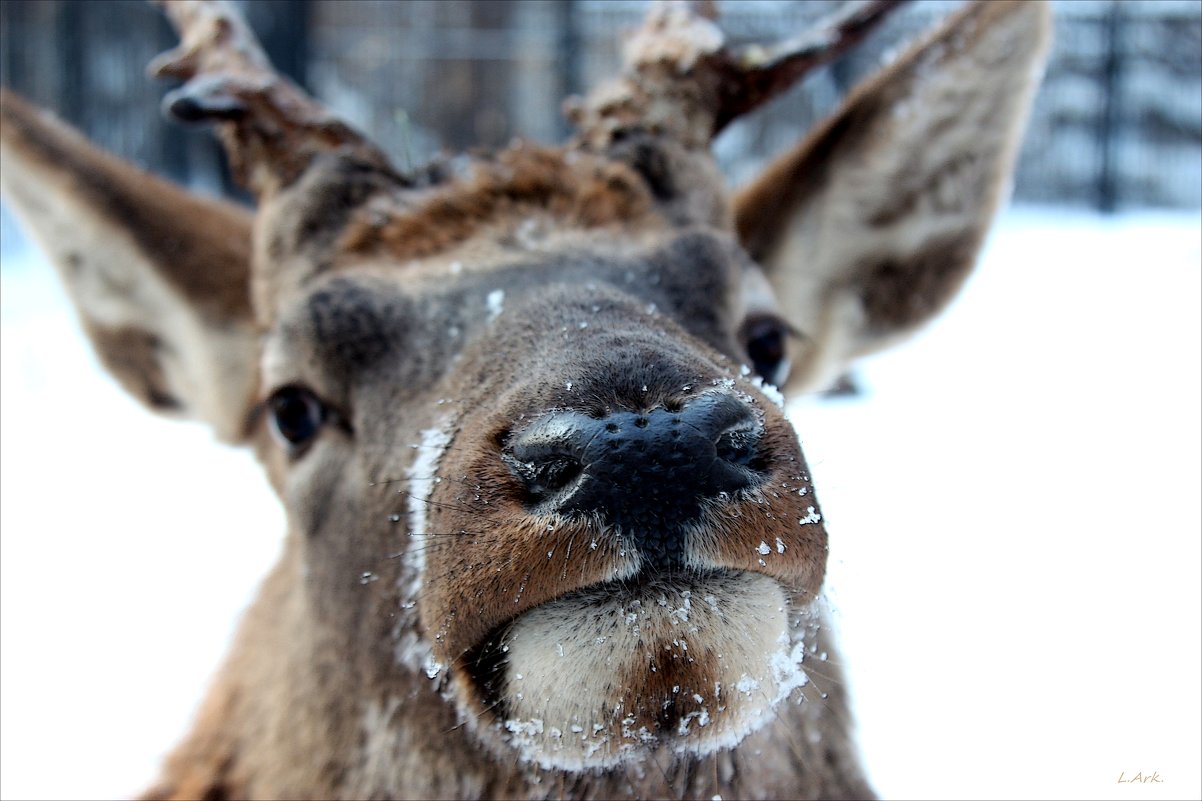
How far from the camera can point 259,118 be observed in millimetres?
3619

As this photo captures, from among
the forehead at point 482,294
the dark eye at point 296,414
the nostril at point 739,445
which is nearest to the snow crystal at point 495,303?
the forehead at point 482,294

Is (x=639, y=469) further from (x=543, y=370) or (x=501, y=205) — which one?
(x=501, y=205)

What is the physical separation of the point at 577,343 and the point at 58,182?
2400 mm

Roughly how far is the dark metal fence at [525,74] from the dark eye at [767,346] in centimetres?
1327

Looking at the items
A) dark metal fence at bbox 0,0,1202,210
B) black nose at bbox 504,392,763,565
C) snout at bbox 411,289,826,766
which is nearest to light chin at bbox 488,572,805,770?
snout at bbox 411,289,826,766

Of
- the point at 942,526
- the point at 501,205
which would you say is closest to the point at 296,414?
the point at 501,205

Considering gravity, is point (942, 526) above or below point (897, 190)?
below

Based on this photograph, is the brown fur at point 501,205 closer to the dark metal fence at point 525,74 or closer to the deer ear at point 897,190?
the deer ear at point 897,190

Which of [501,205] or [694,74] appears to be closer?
[501,205]

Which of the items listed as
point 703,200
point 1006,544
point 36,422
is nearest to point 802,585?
point 703,200

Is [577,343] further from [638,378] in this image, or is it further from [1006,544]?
[1006,544]

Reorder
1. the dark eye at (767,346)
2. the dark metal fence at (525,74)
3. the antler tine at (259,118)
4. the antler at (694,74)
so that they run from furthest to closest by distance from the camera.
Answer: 1. the dark metal fence at (525,74)
2. the antler at (694,74)
3. the antler tine at (259,118)
4. the dark eye at (767,346)

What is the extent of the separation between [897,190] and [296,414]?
2393mm

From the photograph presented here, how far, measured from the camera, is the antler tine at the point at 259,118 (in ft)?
11.6
